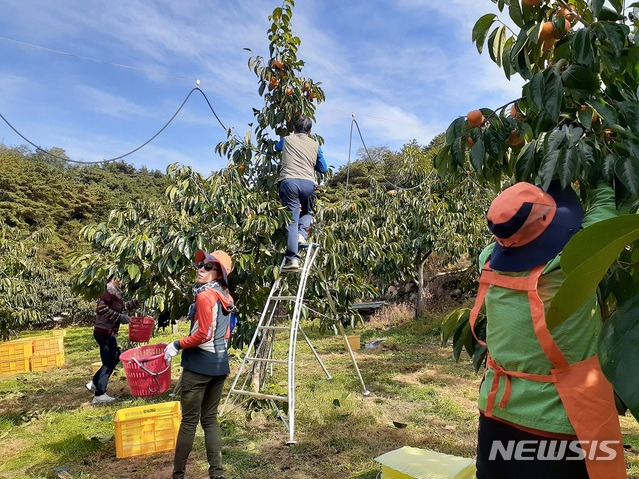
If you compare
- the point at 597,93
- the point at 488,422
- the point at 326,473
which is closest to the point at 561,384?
the point at 488,422

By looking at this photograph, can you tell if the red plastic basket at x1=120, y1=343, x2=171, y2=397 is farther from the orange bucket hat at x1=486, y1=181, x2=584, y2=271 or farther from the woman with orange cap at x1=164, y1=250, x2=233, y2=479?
the orange bucket hat at x1=486, y1=181, x2=584, y2=271

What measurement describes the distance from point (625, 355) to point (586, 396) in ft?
3.16

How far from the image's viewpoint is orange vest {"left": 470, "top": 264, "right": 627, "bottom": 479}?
54.3 inches

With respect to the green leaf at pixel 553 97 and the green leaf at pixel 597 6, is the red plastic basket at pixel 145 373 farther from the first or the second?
the green leaf at pixel 597 6

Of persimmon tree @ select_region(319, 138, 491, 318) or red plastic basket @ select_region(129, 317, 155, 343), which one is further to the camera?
persimmon tree @ select_region(319, 138, 491, 318)

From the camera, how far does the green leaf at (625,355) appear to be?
58 cm

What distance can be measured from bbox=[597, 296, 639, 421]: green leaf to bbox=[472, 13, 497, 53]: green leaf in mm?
1608

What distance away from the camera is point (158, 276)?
14.8 ft

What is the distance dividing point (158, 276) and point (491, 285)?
355cm

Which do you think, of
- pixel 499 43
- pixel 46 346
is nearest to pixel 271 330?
pixel 499 43

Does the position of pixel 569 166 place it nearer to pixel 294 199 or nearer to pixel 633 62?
pixel 633 62

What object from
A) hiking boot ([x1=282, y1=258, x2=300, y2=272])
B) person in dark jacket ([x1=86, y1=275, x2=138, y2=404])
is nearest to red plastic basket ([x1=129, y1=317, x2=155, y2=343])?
person in dark jacket ([x1=86, y1=275, x2=138, y2=404])

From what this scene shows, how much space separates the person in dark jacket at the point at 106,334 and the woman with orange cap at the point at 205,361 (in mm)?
2610

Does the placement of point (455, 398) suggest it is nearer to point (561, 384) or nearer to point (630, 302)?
point (561, 384)
